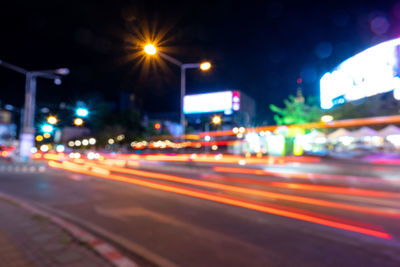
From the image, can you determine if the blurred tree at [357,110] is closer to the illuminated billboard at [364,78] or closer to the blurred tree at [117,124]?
the illuminated billboard at [364,78]

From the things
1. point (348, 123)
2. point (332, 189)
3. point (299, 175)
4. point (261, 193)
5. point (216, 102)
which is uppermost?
point (216, 102)

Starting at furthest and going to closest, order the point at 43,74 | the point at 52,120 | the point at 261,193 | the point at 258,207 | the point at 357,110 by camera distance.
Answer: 1. the point at 43,74
2. the point at 357,110
3. the point at 52,120
4. the point at 261,193
5. the point at 258,207

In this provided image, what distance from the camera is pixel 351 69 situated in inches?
314

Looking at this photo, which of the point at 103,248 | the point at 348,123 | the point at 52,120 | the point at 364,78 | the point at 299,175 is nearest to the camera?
the point at 103,248

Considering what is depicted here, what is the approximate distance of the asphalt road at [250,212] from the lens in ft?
14.4

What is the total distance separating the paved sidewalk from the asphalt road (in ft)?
2.62

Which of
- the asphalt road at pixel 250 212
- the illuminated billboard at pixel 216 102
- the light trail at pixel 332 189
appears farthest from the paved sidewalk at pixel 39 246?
the illuminated billboard at pixel 216 102

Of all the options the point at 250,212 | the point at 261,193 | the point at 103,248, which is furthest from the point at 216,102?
the point at 103,248

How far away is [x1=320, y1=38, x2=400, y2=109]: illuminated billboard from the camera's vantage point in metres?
7.01

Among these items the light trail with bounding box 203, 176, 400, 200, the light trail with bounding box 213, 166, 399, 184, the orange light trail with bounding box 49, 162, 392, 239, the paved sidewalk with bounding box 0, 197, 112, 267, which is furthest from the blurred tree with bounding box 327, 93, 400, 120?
the paved sidewalk with bounding box 0, 197, 112, 267

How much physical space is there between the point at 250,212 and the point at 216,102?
543 inches

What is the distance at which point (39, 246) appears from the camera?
4301mm

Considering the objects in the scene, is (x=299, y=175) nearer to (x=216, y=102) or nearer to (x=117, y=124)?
(x=216, y=102)

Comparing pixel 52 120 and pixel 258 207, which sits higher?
pixel 52 120
